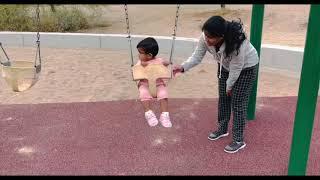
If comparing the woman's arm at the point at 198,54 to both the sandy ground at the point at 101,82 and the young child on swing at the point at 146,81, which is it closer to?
the young child on swing at the point at 146,81

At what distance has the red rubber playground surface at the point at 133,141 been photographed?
3.43m

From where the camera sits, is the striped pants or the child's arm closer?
the striped pants

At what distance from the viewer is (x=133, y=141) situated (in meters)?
3.90

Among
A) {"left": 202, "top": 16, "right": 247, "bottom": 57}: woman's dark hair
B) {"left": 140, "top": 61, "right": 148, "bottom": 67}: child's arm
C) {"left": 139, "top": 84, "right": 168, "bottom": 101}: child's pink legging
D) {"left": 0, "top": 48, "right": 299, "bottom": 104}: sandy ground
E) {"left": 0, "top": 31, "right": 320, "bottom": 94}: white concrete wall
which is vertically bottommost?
{"left": 0, "top": 48, "right": 299, "bottom": 104}: sandy ground

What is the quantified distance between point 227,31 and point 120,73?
10.7 ft

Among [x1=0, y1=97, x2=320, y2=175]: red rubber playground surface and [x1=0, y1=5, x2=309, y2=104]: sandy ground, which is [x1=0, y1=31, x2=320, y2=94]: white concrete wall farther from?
[x1=0, y1=97, x2=320, y2=175]: red rubber playground surface

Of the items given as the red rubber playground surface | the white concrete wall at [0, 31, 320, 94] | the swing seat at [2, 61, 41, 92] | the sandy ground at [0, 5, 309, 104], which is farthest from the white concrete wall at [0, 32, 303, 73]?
the swing seat at [2, 61, 41, 92]

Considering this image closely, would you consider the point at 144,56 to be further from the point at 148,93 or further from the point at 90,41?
the point at 90,41

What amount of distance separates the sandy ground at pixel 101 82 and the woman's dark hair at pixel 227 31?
2.04 m

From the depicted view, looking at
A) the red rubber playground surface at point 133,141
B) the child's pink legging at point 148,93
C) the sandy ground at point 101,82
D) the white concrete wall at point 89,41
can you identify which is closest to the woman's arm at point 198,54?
the child's pink legging at point 148,93

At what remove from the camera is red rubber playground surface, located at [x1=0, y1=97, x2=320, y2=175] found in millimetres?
3432

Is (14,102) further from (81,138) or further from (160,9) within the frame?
(160,9)

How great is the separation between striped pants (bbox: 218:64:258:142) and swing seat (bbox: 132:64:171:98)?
0.45 m

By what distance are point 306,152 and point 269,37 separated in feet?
16.5
